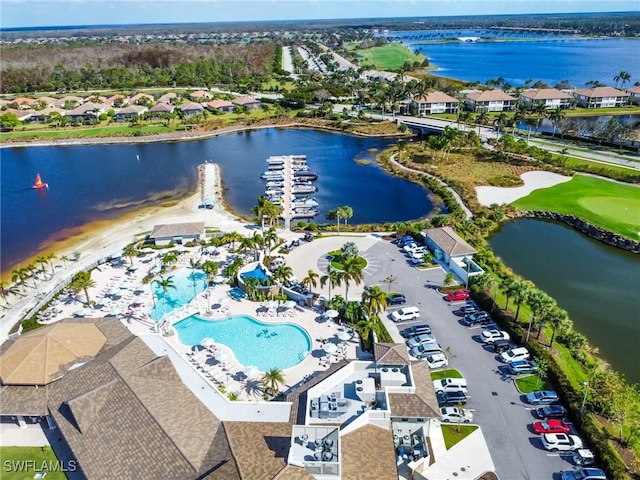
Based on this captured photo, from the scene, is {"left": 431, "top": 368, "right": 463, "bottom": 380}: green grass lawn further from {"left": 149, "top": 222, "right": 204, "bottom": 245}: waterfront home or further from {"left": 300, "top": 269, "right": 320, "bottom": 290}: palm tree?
{"left": 149, "top": 222, "right": 204, "bottom": 245}: waterfront home

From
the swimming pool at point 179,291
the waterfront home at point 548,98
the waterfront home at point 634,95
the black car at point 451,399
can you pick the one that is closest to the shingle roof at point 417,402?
the black car at point 451,399

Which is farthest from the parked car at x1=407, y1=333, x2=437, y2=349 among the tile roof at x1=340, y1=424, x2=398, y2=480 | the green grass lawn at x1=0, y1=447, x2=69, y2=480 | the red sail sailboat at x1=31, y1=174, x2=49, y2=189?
the red sail sailboat at x1=31, y1=174, x2=49, y2=189

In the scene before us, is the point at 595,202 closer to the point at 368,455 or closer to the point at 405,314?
the point at 405,314

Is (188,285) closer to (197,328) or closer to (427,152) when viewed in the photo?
(197,328)

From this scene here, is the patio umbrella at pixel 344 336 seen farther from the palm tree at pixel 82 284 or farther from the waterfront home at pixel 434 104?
the waterfront home at pixel 434 104

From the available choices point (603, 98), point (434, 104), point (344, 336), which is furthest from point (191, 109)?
point (603, 98)

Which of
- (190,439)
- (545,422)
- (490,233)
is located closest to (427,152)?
(490,233)
